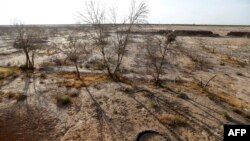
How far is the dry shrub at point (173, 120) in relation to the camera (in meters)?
16.1

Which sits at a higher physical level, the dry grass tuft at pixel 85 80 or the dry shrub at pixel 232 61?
the dry shrub at pixel 232 61

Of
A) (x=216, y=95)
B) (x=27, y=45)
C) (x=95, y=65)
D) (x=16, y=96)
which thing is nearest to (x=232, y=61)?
(x=216, y=95)

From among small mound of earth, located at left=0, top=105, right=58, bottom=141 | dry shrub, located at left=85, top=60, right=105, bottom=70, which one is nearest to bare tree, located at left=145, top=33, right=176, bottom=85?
dry shrub, located at left=85, top=60, right=105, bottom=70

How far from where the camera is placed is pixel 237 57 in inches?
1526

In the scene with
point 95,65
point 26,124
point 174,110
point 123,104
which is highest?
point 95,65

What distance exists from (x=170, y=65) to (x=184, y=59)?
15.9ft

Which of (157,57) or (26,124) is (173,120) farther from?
(157,57)

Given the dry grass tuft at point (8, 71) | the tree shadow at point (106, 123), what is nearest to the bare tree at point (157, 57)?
the tree shadow at point (106, 123)

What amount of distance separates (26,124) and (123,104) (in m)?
6.64

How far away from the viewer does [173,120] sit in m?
16.4

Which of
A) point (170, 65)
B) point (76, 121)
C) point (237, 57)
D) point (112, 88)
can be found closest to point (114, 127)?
point (76, 121)

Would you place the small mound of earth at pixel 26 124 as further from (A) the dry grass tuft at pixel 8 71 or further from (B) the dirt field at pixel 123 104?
(A) the dry grass tuft at pixel 8 71

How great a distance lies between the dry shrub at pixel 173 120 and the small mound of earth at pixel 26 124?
659 centimetres

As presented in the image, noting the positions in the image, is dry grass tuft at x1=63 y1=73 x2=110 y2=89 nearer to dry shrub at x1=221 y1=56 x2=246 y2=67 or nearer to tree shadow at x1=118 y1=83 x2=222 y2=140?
tree shadow at x1=118 y1=83 x2=222 y2=140
